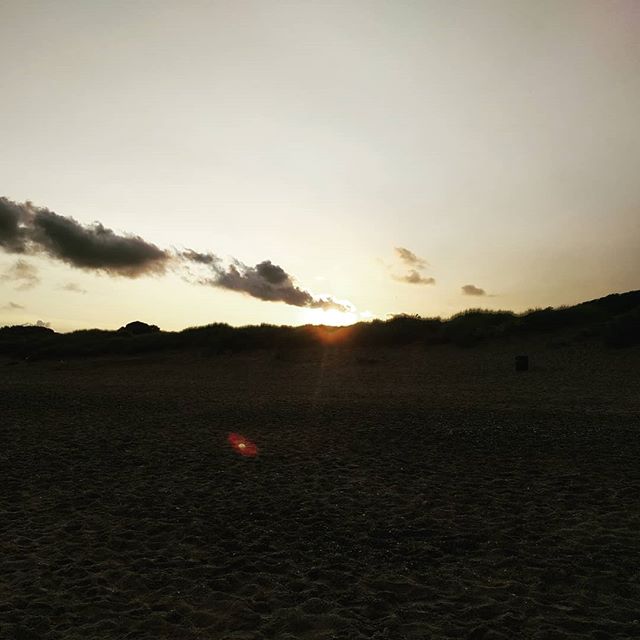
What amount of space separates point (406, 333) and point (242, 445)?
819 inches

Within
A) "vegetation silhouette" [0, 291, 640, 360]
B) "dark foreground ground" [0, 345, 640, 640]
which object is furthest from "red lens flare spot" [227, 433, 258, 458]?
"vegetation silhouette" [0, 291, 640, 360]

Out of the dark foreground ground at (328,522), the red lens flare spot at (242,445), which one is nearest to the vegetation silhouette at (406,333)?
the dark foreground ground at (328,522)

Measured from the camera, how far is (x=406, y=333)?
31.5m

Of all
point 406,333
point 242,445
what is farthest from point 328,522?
point 406,333

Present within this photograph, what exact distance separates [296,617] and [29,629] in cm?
244

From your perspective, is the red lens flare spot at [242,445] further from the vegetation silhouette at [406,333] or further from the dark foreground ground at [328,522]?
the vegetation silhouette at [406,333]

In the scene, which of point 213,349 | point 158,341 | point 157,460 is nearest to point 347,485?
point 157,460

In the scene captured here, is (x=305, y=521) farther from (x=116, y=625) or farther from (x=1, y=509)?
(x=1, y=509)

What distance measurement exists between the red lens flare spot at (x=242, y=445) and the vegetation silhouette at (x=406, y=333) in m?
18.6

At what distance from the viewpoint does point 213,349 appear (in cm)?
3491

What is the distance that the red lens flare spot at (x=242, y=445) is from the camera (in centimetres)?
1132

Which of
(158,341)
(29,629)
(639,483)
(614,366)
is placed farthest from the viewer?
(158,341)

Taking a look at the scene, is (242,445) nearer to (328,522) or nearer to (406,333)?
(328,522)

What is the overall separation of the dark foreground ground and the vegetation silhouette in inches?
443
